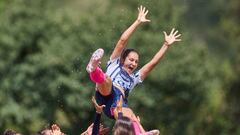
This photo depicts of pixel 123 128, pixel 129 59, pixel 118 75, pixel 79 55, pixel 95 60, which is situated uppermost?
pixel 79 55

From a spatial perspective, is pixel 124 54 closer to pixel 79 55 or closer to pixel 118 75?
pixel 118 75

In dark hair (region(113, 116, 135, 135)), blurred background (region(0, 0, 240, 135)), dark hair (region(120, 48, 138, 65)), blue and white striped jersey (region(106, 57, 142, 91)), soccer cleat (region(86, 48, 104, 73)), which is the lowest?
dark hair (region(113, 116, 135, 135))

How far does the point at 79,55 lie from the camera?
35125 mm

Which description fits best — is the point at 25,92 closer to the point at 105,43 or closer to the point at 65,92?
the point at 65,92

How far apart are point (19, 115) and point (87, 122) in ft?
11.1

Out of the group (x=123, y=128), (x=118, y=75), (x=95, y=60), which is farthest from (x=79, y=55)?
(x=123, y=128)

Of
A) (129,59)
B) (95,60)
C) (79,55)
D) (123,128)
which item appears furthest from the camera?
Answer: (79,55)

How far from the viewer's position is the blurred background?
3656cm

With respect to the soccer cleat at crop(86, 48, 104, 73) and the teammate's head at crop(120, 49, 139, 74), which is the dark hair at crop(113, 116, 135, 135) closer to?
the soccer cleat at crop(86, 48, 104, 73)

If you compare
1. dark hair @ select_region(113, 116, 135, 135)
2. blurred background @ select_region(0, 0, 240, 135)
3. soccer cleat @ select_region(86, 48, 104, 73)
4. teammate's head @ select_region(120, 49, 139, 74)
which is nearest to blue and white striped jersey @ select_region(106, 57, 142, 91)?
teammate's head @ select_region(120, 49, 139, 74)

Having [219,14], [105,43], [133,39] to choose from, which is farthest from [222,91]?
[105,43]

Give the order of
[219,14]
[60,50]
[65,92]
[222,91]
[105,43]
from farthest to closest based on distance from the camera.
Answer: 1. [219,14]
2. [222,91]
3. [60,50]
4. [65,92]
5. [105,43]

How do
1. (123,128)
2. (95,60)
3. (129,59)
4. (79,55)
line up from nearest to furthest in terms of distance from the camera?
(123,128)
(95,60)
(129,59)
(79,55)

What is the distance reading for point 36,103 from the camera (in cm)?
3869
